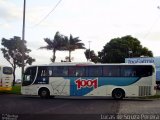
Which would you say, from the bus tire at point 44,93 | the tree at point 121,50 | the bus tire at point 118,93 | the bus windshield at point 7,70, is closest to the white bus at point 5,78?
the bus windshield at point 7,70

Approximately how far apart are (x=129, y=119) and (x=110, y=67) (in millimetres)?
15396

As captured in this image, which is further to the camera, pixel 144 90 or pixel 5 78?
pixel 5 78

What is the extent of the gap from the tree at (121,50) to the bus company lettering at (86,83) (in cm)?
5793

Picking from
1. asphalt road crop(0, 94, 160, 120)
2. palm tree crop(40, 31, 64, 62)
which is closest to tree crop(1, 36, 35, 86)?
palm tree crop(40, 31, 64, 62)

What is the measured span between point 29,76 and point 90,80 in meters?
4.75

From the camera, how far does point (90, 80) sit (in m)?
31.0

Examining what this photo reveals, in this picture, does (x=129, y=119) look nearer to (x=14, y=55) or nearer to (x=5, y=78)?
(x=5, y=78)

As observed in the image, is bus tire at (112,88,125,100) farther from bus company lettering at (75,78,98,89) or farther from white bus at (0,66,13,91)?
white bus at (0,66,13,91)

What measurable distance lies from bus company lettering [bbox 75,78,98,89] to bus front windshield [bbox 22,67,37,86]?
341 centimetres

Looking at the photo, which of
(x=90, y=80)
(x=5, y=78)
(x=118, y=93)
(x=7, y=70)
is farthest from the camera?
(x=7, y=70)

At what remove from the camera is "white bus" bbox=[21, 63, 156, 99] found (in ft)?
99.1

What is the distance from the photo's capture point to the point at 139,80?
30.3 meters

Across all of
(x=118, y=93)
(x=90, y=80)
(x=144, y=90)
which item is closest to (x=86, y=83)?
(x=90, y=80)

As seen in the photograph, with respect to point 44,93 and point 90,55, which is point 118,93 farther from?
point 90,55
